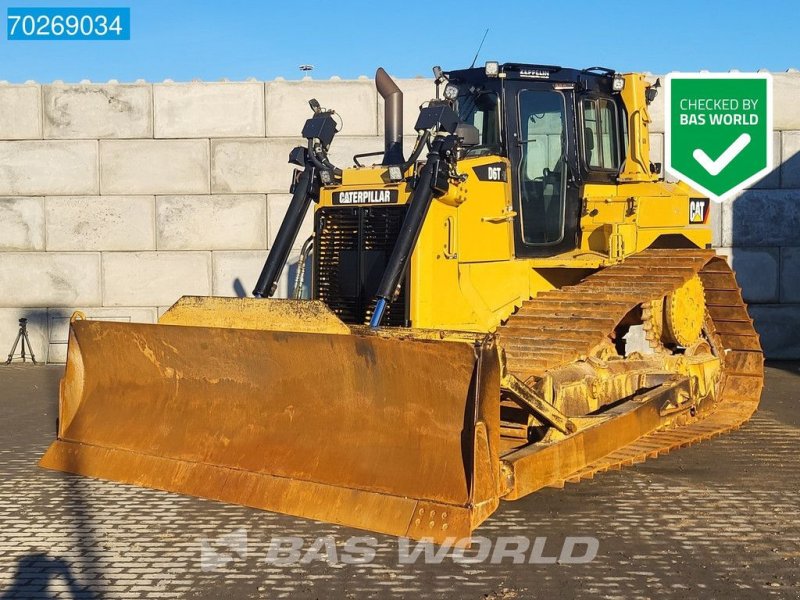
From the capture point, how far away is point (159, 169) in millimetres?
14406

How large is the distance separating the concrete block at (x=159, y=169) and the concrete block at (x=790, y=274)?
8.13m

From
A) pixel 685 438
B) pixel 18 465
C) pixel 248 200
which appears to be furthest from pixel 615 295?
pixel 248 200

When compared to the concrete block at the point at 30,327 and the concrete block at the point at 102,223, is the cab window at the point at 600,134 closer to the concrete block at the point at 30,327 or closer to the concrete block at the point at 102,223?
the concrete block at the point at 102,223

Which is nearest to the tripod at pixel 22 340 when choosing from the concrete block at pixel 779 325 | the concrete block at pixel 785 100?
the concrete block at pixel 779 325

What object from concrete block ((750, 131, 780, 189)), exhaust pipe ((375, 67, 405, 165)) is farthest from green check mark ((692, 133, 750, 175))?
exhaust pipe ((375, 67, 405, 165))

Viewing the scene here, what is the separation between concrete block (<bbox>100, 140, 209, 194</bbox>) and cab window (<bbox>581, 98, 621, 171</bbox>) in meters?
6.83

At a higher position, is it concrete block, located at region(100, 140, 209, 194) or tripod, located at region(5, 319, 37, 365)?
concrete block, located at region(100, 140, 209, 194)

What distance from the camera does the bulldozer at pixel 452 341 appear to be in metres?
6.00

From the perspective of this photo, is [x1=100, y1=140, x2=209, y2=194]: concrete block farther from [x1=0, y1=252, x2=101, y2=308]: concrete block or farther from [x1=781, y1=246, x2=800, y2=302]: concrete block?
[x1=781, y1=246, x2=800, y2=302]: concrete block

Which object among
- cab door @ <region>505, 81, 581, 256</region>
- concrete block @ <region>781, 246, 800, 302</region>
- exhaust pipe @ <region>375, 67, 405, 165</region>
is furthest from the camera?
concrete block @ <region>781, 246, 800, 302</region>

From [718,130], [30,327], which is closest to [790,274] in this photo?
[718,130]

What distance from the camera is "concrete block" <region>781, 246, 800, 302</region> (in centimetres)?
1423

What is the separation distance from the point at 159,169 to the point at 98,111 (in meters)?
1.21

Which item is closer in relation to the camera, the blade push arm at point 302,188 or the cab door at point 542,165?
the blade push arm at point 302,188
